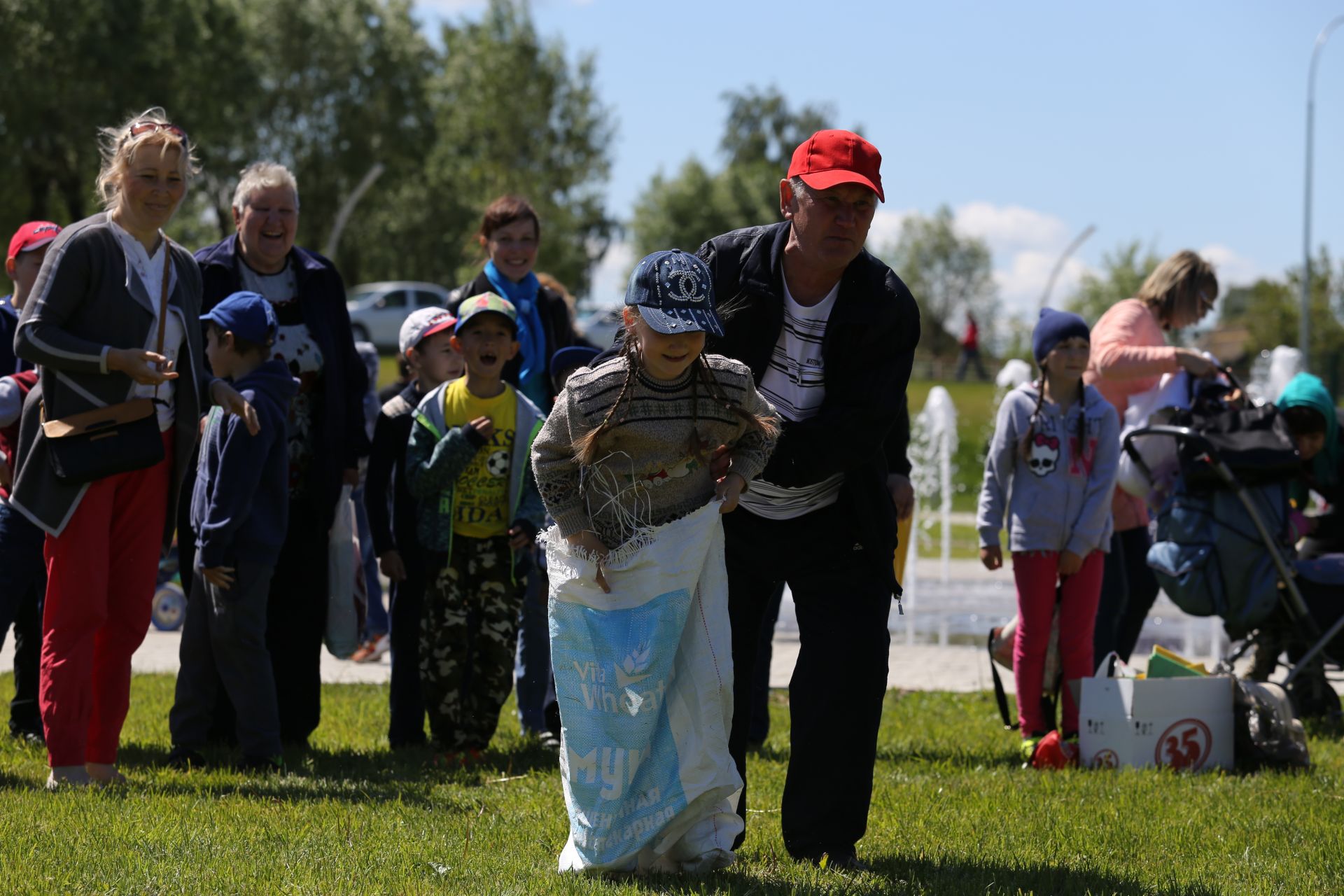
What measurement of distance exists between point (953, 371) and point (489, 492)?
54.6 m

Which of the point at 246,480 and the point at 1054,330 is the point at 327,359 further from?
the point at 1054,330

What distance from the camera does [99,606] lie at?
5.23 metres

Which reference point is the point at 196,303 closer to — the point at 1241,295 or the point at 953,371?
the point at 953,371

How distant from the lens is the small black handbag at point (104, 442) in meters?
5.11

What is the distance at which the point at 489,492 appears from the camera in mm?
6188

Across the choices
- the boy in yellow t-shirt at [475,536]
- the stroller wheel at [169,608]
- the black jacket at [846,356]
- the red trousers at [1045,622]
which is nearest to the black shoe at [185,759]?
the boy in yellow t-shirt at [475,536]

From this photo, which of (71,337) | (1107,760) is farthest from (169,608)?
(1107,760)

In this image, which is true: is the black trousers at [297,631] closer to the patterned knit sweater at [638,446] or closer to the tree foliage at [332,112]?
the patterned knit sweater at [638,446]

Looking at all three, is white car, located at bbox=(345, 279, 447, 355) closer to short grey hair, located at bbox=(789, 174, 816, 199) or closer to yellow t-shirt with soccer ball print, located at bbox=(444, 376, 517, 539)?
yellow t-shirt with soccer ball print, located at bbox=(444, 376, 517, 539)

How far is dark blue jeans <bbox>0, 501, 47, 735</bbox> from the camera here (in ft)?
19.1

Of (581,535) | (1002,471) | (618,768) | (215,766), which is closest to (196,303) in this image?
(215,766)

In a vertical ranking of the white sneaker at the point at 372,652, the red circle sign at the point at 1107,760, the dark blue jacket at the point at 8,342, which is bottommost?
the white sneaker at the point at 372,652

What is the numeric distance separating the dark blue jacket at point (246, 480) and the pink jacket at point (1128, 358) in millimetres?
4058

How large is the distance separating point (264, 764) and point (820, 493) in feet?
8.85
